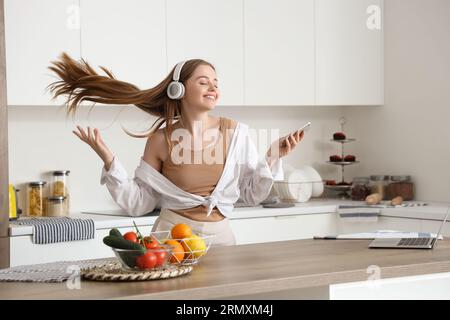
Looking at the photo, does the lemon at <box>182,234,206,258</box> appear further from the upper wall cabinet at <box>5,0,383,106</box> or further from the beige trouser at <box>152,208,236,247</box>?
the upper wall cabinet at <box>5,0,383,106</box>

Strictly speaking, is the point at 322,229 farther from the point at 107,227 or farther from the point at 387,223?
the point at 107,227

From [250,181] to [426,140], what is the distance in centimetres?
200

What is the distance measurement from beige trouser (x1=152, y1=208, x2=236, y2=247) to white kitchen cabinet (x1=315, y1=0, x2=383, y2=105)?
203 centimetres

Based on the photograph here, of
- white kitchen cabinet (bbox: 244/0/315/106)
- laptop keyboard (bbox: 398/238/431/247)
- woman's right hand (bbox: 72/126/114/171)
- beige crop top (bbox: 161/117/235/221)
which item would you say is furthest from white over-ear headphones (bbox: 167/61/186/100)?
white kitchen cabinet (bbox: 244/0/315/106)

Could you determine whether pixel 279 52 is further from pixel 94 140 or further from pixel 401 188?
pixel 94 140

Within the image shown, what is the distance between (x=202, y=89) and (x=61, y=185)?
1.61 metres

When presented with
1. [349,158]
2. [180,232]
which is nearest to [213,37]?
[349,158]

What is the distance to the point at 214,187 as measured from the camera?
10.6 feet

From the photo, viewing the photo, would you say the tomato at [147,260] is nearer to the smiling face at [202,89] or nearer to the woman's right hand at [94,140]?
the woman's right hand at [94,140]

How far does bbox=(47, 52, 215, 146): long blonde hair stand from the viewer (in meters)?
3.25

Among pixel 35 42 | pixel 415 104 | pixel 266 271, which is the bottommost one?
pixel 266 271

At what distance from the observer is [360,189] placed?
201 inches

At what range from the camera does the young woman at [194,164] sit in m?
3.16
